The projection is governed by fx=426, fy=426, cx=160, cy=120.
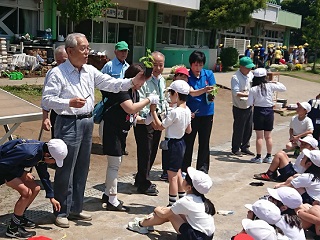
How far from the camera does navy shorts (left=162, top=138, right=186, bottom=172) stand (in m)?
4.98

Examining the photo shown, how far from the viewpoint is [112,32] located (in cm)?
2150

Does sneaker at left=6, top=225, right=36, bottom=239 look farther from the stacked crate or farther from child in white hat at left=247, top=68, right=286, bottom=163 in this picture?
the stacked crate

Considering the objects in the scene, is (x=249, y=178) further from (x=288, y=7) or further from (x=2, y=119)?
(x=288, y=7)

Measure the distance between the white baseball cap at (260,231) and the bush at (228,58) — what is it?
22.1 m

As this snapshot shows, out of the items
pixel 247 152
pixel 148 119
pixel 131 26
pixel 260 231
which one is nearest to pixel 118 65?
pixel 148 119

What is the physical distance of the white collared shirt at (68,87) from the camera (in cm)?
417

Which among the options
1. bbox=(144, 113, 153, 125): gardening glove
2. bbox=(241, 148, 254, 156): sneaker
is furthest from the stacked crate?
bbox=(144, 113, 153, 125): gardening glove

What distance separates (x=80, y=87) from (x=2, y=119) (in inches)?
41.0

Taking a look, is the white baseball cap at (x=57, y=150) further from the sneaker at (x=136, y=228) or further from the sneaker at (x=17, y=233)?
the sneaker at (x=136, y=228)

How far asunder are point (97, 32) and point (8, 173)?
675 inches

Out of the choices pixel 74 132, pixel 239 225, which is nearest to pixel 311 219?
pixel 239 225

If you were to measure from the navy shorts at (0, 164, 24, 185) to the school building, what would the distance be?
11654 millimetres

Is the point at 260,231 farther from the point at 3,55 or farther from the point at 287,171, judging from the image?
the point at 3,55

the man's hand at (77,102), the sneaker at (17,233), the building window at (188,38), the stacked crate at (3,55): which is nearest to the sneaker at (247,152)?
the man's hand at (77,102)
